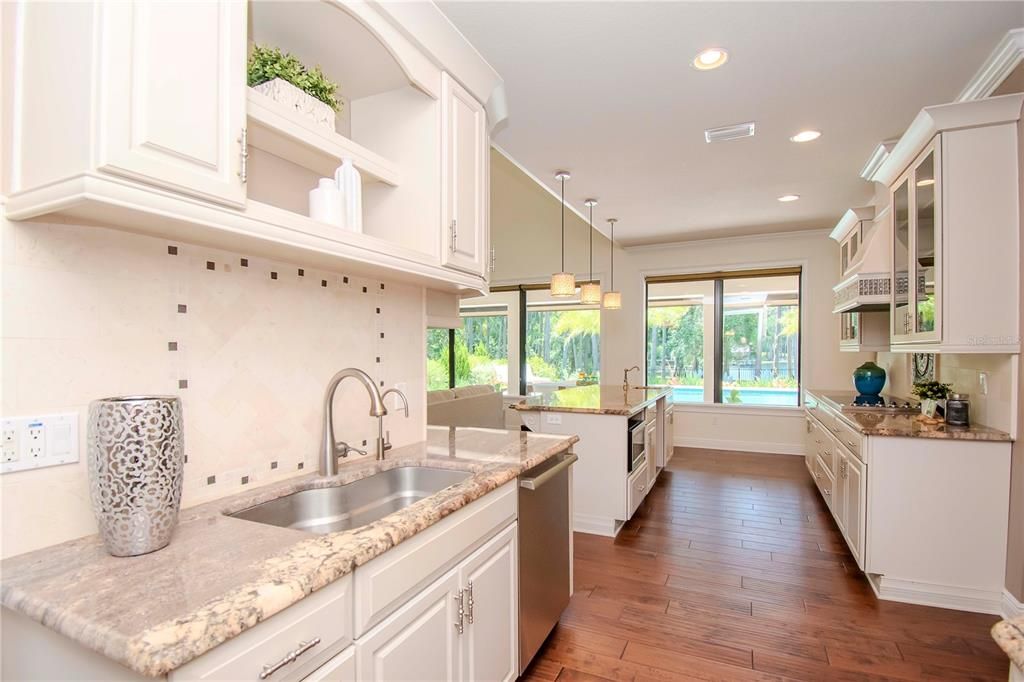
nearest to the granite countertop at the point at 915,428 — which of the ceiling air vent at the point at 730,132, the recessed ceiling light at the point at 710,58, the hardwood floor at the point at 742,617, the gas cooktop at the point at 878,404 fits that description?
the gas cooktop at the point at 878,404

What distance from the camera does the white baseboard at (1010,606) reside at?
2303 millimetres

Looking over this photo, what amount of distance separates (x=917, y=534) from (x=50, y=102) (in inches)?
146

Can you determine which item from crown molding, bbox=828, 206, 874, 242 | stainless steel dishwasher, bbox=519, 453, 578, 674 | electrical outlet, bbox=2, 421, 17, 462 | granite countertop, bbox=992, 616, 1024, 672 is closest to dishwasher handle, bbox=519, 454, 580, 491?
stainless steel dishwasher, bbox=519, 453, 578, 674

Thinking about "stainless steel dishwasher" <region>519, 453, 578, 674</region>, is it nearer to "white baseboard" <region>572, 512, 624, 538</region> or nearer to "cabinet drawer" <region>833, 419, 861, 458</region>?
"white baseboard" <region>572, 512, 624, 538</region>

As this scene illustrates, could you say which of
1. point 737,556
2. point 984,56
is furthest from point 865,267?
point 737,556

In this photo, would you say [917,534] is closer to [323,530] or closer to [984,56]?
[984,56]

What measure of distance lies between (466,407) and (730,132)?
125 inches

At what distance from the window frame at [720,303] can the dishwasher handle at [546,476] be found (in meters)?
4.83

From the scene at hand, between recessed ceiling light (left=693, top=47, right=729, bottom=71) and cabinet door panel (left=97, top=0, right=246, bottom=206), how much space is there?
6.59ft

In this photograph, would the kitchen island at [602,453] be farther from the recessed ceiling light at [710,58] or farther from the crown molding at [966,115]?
the crown molding at [966,115]

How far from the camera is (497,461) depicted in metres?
1.87

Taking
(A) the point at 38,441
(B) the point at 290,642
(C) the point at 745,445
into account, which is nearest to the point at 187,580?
(B) the point at 290,642

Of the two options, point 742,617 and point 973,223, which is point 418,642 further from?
point 973,223

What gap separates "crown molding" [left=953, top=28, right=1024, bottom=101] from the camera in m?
2.17
